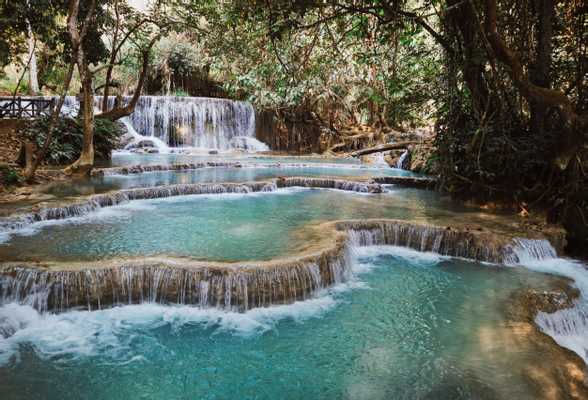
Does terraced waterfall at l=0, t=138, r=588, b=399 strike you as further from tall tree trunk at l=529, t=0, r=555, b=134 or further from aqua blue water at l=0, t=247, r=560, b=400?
tall tree trunk at l=529, t=0, r=555, b=134

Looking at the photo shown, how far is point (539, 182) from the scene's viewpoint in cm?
757

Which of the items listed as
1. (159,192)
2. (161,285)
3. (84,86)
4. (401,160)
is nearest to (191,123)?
(401,160)

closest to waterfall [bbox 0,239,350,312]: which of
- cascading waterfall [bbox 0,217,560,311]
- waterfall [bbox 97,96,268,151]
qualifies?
cascading waterfall [bbox 0,217,560,311]

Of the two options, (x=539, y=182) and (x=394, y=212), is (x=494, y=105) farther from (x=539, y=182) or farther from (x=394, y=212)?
(x=394, y=212)

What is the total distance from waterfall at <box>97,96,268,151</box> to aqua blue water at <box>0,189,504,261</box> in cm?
1155

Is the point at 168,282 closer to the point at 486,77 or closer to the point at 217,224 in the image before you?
the point at 217,224

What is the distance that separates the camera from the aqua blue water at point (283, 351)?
348cm

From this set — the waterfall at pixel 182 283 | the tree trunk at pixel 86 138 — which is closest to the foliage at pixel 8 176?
the tree trunk at pixel 86 138

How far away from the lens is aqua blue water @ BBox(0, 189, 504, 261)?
5750mm

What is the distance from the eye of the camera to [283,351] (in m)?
4.05

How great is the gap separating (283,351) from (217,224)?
3650 millimetres

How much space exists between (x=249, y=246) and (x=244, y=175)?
275 inches

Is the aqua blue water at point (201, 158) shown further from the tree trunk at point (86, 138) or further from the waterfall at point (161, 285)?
the waterfall at point (161, 285)

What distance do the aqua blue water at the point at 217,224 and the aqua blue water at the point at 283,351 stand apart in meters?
1.10
